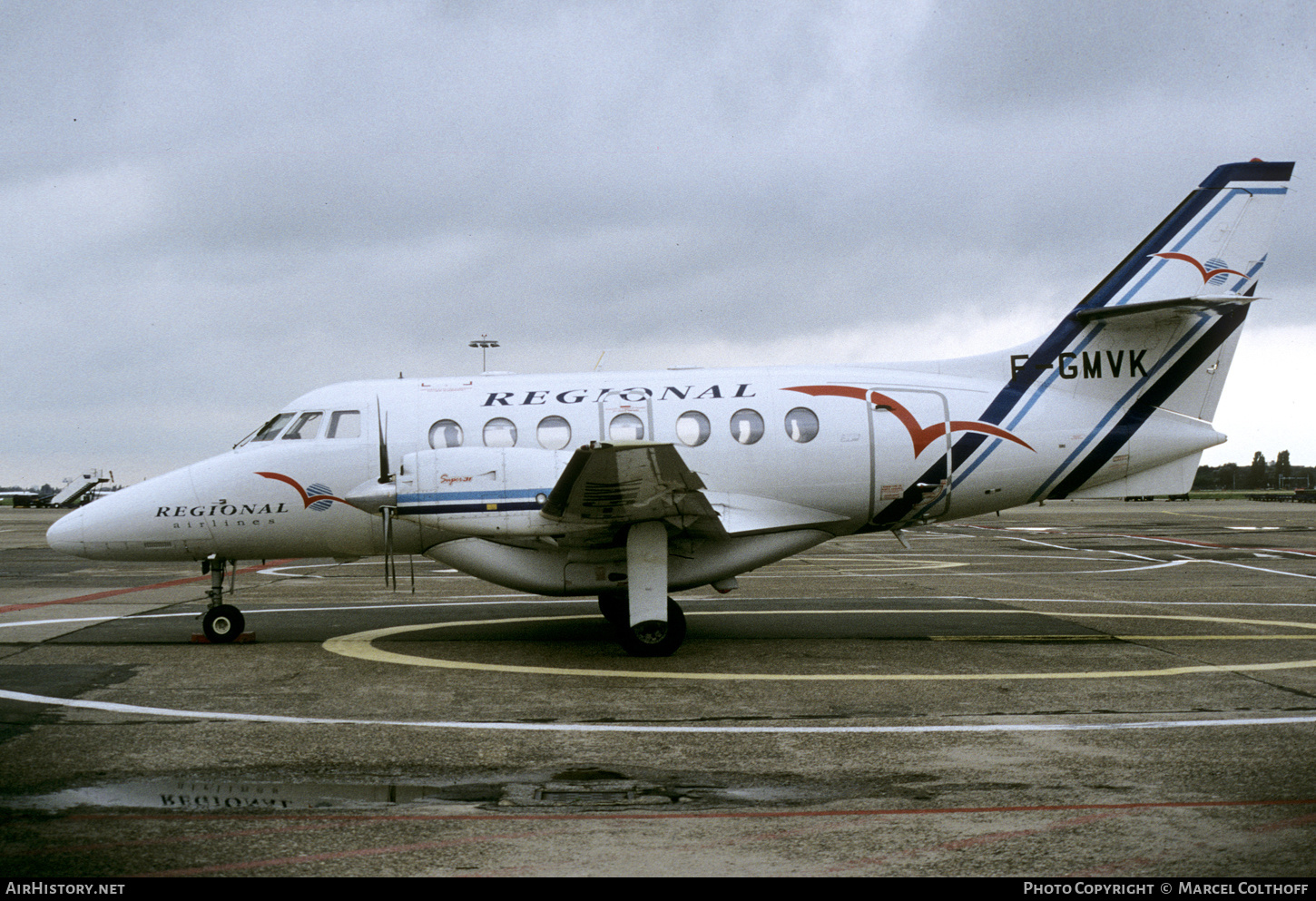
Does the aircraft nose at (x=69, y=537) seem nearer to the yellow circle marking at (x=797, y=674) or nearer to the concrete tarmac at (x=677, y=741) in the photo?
the concrete tarmac at (x=677, y=741)

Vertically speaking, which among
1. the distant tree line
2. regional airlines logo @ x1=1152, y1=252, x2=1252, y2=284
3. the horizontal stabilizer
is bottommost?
the distant tree line

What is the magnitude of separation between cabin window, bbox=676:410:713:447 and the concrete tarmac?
284cm

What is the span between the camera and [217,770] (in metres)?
7.29

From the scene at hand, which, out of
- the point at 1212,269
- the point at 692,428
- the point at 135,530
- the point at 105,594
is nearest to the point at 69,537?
the point at 135,530

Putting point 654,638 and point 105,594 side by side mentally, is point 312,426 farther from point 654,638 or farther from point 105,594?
point 105,594

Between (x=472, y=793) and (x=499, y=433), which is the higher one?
(x=499, y=433)

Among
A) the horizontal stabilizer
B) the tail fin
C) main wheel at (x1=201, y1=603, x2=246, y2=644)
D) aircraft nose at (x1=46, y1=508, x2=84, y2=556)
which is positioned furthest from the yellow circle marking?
the horizontal stabilizer

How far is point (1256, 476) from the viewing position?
127 metres

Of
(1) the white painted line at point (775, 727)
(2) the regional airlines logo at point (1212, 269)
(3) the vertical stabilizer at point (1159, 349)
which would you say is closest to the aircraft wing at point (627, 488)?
(1) the white painted line at point (775, 727)

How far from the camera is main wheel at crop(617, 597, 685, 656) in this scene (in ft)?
39.6

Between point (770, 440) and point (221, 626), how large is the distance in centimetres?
817

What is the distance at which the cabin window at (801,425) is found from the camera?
13.3 meters

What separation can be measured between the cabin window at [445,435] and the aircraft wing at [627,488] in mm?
2200

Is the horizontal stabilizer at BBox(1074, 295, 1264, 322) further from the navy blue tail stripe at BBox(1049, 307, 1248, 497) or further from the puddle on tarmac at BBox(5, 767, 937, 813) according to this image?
the puddle on tarmac at BBox(5, 767, 937, 813)
